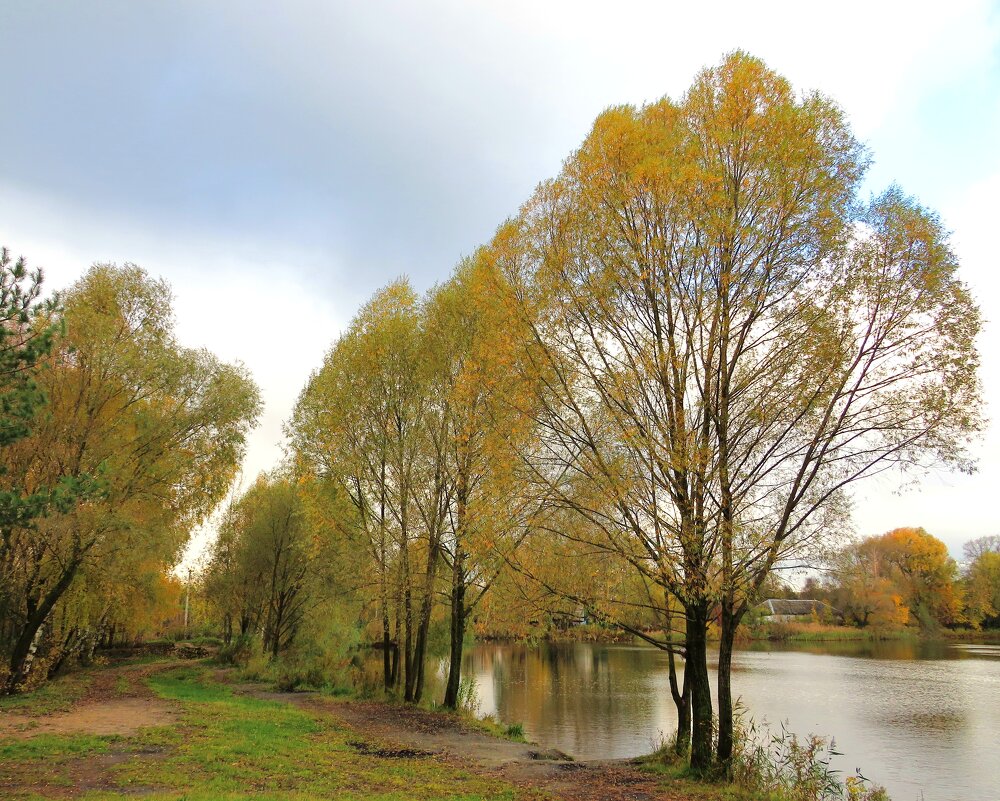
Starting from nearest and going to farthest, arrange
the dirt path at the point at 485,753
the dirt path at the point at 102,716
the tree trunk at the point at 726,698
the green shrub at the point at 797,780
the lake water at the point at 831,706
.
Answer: the green shrub at the point at 797,780
the dirt path at the point at 485,753
the tree trunk at the point at 726,698
the dirt path at the point at 102,716
the lake water at the point at 831,706

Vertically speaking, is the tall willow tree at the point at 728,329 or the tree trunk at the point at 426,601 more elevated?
the tall willow tree at the point at 728,329

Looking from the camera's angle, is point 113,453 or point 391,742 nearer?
point 391,742

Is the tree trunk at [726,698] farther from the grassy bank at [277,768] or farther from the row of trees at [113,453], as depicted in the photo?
the row of trees at [113,453]

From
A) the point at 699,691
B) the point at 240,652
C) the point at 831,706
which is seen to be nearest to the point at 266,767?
the point at 699,691

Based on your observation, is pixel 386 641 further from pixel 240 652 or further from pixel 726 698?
pixel 240 652

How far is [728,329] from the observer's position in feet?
37.9

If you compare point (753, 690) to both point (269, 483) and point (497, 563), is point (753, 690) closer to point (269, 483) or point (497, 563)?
point (497, 563)

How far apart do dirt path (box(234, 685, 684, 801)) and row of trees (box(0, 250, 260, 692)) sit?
8265 millimetres

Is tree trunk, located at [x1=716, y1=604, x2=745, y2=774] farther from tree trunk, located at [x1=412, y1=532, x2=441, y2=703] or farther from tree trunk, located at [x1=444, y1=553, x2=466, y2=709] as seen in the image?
tree trunk, located at [x1=412, y1=532, x2=441, y2=703]

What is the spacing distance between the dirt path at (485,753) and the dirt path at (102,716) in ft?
15.0

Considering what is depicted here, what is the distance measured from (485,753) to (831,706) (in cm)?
2084

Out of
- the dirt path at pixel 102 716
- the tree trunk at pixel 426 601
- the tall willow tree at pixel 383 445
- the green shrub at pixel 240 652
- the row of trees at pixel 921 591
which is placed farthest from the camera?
the row of trees at pixel 921 591

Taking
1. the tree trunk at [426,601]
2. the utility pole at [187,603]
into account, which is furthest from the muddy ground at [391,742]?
the utility pole at [187,603]

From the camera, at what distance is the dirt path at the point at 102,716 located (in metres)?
14.1
